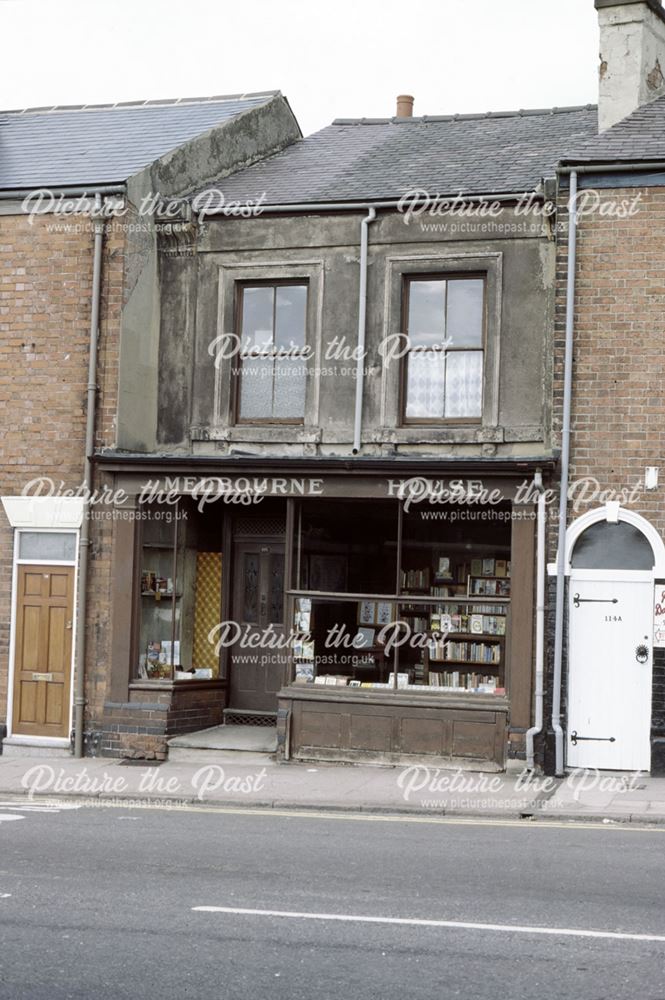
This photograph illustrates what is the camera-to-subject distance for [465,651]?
638 inches

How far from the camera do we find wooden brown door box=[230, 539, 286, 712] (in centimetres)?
1786

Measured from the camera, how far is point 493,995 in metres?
6.49


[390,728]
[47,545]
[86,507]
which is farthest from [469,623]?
[47,545]

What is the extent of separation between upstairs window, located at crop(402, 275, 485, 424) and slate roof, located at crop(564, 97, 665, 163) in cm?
195

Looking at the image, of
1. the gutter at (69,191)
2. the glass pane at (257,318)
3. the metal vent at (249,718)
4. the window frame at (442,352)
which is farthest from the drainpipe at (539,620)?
the gutter at (69,191)

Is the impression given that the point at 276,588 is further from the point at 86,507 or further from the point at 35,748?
the point at 35,748

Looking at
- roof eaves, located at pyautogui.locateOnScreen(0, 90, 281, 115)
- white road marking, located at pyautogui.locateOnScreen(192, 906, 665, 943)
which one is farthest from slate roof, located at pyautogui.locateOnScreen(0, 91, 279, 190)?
white road marking, located at pyautogui.locateOnScreen(192, 906, 665, 943)

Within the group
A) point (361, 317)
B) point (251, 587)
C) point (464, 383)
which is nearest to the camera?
point (464, 383)

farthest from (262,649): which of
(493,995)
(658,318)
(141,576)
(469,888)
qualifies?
(493,995)

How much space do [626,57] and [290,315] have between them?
17.8 feet

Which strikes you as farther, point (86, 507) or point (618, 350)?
point (86, 507)

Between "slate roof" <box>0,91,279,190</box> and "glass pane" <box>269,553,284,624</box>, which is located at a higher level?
"slate roof" <box>0,91,279,190</box>

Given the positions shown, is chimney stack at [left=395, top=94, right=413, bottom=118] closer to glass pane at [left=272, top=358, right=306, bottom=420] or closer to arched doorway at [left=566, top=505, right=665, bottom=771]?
glass pane at [left=272, top=358, right=306, bottom=420]

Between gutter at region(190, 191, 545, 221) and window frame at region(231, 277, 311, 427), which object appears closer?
gutter at region(190, 191, 545, 221)
